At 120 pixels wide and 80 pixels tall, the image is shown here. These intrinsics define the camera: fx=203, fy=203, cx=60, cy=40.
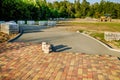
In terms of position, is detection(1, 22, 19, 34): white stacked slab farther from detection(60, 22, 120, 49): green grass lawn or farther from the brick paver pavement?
detection(60, 22, 120, 49): green grass lawn

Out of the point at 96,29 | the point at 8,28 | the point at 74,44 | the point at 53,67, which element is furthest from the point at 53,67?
the point at 96,29

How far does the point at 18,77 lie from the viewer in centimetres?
702

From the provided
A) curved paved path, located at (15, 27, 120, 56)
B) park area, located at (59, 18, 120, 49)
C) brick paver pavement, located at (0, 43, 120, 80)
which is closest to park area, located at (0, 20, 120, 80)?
brick paver pavement, located at (0, 43, 120, 80)

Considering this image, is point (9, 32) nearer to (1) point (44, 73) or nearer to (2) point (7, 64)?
(2) point (7, 64)

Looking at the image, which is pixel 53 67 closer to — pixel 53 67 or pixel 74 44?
pixel 53 67

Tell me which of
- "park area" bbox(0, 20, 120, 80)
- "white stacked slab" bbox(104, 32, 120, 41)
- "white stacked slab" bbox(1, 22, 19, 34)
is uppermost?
"white stacked slab" bbox(1, 22, 19, 34)

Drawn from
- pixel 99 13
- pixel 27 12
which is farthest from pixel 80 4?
pixel 27 12

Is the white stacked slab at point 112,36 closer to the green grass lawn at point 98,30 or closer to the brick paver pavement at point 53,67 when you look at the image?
the green grass lawn at point 98,30

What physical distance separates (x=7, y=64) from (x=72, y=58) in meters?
3.18

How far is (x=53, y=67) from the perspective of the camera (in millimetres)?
8273

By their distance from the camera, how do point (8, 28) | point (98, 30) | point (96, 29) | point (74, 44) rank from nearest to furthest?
point (74, 44) → point (8, 28) → point (98, 30) → point (96, 29)

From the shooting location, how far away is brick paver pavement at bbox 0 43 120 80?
718cm

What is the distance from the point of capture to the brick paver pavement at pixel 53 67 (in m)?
7.18

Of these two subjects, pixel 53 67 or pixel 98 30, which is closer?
pixel 53 67
